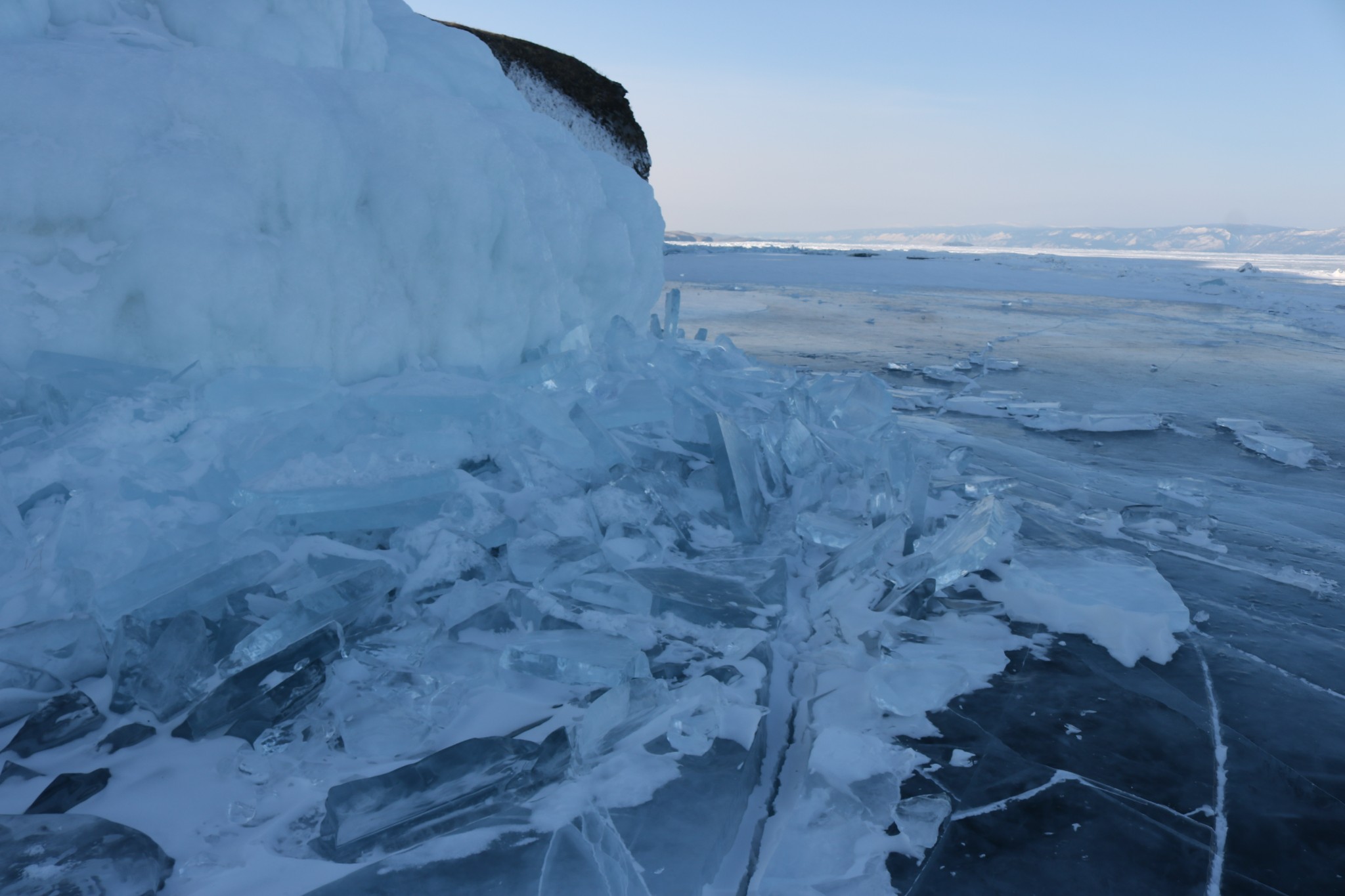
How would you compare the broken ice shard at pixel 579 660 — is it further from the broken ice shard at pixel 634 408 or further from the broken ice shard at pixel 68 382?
the broken ice shard at pixel 68 382

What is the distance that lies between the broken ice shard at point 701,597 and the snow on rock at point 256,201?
4.60 ft

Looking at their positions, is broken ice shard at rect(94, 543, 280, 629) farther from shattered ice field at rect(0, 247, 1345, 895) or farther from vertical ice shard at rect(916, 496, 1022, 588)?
vertical ice shard at rect(916, 496, 1022, 588)

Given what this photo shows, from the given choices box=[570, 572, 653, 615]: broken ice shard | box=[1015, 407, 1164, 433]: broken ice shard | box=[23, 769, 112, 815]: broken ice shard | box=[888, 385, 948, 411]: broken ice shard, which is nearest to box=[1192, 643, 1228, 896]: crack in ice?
box=[570, 572, 653, 615]: broken ice shard

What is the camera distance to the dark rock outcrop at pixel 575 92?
1852 centimetres

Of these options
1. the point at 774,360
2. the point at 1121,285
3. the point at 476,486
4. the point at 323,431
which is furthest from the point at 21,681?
the point at 1121,285

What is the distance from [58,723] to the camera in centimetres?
133

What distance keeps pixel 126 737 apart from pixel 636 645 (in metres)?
0.96

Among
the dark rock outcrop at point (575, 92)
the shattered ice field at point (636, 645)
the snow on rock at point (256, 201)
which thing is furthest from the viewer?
the dark rock outcrop at point (575, 92)

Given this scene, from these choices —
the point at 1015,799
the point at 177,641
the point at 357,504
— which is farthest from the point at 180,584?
the point at 1015,799

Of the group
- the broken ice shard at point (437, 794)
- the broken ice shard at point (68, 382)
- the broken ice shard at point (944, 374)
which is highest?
the broken ice shard at point (68, 382)

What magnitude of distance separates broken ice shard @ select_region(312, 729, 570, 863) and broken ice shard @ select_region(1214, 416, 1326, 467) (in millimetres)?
3964

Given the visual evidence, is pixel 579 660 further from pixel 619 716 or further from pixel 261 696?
pixel 261 696

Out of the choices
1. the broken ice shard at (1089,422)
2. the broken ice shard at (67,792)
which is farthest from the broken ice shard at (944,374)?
the broken ice shard at (67,792)

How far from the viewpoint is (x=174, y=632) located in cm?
147
